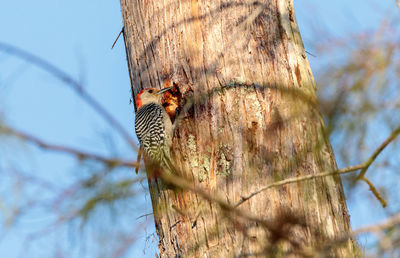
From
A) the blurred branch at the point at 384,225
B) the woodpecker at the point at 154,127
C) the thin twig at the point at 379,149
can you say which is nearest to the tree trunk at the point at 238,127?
the woodpecker at the point at 154,127

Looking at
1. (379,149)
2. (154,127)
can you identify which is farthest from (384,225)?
(154,127)

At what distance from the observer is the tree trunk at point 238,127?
3146 mm

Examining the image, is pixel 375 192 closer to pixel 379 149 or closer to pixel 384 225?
pixel 379 149

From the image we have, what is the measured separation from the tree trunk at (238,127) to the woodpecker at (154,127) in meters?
0.18

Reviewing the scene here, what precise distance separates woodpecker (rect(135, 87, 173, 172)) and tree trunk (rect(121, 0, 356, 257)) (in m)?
0.18

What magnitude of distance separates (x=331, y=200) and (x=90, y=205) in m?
1.52

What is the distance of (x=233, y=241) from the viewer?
313 cm

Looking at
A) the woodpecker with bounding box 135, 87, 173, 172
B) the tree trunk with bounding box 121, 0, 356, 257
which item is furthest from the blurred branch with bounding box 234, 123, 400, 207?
the woodpecker with bounding box 135, 87, 173, 172

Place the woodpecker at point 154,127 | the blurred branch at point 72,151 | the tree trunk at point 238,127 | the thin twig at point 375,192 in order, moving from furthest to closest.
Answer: the woodpecker at point 154,127 → the tree trunk at point 238,127 → the thin twig at point 375,192 → the blurred branch at point 72,151

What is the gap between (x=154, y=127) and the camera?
4664mm

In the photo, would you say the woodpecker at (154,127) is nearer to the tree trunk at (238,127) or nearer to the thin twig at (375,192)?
the tree trunk at (238,127)

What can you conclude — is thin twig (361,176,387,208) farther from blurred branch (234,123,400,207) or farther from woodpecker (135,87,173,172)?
woodpecker (135,87,173,172)

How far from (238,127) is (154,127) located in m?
1.41

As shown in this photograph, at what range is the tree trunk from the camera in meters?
3.15
